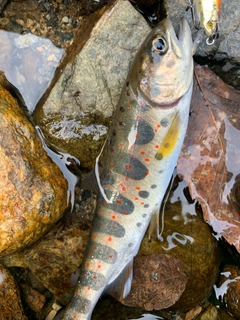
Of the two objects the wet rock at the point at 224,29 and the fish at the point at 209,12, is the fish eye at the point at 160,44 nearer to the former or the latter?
the fish at the point at 209,12

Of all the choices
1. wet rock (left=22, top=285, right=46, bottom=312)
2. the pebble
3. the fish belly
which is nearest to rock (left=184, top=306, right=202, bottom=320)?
the fish belly

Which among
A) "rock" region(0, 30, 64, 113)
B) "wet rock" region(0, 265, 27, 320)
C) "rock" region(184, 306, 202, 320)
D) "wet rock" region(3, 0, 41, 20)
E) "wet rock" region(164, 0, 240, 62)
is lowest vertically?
"wet rock" region(0, 265, 27, 320)

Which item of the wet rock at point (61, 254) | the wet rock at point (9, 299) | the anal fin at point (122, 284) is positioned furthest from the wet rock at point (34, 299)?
the anal fin at point (122, 284)

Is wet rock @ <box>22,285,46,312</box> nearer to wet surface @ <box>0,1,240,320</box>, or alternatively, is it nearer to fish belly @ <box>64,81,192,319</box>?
wet surface @ <box>0,1,240,320</box>

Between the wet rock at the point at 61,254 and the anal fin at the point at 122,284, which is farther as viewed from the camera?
the wet rock at the point at 61,254

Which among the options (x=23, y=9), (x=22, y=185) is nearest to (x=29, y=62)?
(x=23, y=9)

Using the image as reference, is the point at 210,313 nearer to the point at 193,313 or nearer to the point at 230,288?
the point at 193,313

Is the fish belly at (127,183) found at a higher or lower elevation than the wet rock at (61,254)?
higher
